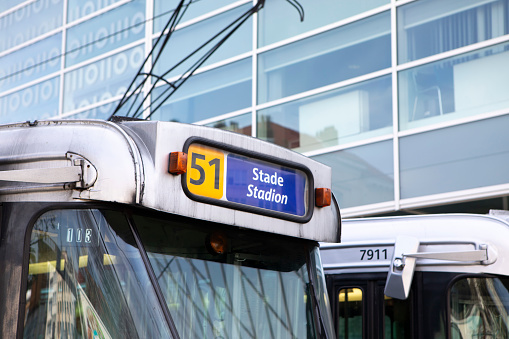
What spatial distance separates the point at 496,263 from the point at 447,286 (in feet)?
1.46

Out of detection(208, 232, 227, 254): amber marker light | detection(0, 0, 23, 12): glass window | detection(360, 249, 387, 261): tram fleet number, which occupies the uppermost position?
detection(0, 0, 23, 12): glass window

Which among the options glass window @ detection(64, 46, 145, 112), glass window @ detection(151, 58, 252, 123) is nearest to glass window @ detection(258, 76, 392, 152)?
glass window @ detection(151, 58, 252, 123)

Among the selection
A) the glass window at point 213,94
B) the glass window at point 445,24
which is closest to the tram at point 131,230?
the glass window at point 445,24

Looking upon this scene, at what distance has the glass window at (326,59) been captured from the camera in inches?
526

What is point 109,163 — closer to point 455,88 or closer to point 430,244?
point 430,244

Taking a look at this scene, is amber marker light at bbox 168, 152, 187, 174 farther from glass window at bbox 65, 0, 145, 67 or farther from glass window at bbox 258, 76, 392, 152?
glass window at bbox 65, 0, 145, 67

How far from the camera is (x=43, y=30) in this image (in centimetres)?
1972

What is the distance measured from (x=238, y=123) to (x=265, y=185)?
10.9 meters

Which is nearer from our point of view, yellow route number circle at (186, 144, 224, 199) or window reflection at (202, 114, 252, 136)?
yellow route number circle at (186, 144, 224, 199)

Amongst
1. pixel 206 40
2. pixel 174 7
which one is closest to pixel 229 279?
pixel 206 40

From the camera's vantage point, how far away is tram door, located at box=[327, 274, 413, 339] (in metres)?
6.90

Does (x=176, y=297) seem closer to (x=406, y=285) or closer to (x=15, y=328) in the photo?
(x=15, y=328)

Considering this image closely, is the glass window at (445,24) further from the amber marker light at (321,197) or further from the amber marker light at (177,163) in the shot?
the amber marker light at (177,163)

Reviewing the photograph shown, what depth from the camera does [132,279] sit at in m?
3.70
